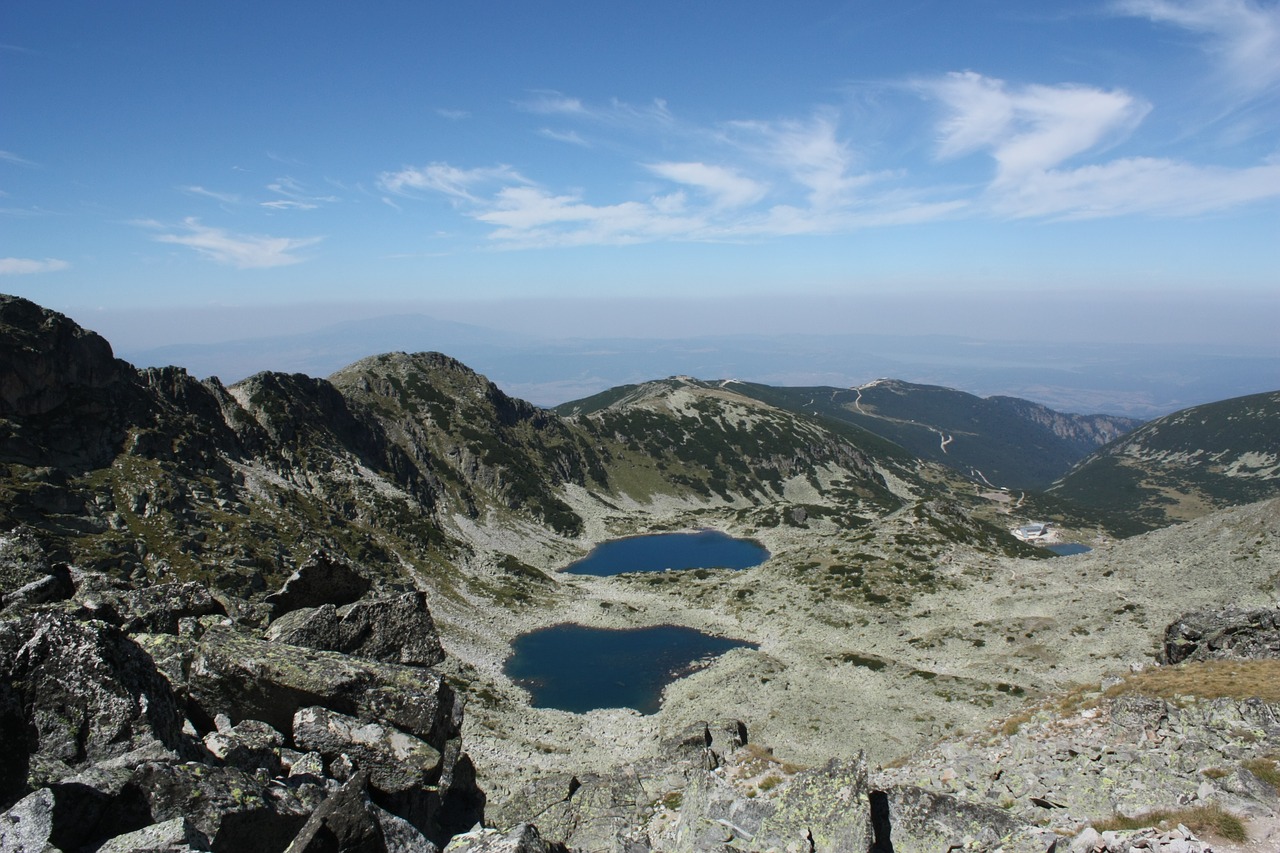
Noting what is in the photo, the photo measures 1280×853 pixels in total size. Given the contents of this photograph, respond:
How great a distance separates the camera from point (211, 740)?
49.7 ft

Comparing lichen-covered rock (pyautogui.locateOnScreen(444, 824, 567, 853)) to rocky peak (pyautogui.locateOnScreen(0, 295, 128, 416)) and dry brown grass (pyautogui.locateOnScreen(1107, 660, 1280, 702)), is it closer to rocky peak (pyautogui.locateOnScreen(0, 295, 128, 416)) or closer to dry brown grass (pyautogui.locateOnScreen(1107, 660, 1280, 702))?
dry brown grass (pyautogui.locateOnScreen(1107, 660, 1280, 702))

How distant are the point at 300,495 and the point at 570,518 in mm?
66203

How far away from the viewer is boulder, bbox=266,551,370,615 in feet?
80.7

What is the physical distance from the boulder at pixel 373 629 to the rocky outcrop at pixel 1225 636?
48.8 m

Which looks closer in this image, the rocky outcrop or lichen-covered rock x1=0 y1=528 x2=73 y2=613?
lichen-covered rock x1=0 y1=528 x2=73 y2=613

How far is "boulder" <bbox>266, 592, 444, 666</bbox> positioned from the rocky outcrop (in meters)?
48.8

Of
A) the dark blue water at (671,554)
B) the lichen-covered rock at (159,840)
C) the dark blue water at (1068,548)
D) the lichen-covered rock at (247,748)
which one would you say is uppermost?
the lichen-covered rock at (159,840)

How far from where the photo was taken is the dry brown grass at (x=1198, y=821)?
670 inches

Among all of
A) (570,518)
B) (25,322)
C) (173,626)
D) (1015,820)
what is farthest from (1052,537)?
(25,322)

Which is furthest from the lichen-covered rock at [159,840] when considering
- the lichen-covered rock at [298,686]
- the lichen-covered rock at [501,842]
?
the lichen-covered rock at [298,686]

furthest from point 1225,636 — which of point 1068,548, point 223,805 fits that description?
point 1068,548

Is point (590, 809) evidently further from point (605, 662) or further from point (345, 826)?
point (605, 662)

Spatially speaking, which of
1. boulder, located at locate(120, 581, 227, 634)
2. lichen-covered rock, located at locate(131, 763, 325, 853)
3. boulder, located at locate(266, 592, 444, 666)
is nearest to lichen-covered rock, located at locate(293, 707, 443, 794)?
lichen-covered rock, located at locate(131, 763, 325, 853)

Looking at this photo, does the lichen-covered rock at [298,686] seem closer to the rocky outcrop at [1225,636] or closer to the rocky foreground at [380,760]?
the rocky foreground at [380,760]
